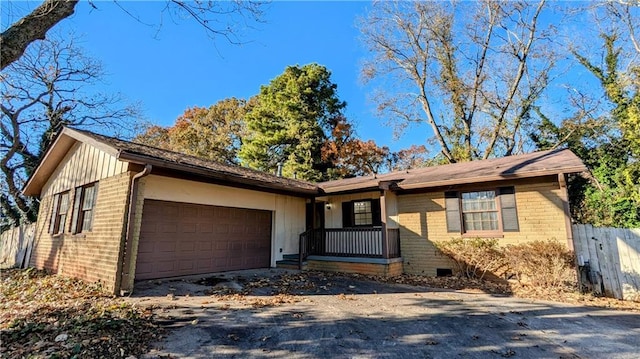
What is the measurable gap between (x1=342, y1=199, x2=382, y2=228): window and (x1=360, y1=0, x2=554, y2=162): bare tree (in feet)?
36.3

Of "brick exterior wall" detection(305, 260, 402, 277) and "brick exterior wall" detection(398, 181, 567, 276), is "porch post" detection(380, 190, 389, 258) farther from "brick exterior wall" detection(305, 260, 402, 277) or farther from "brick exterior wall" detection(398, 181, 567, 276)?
"brick exterior wall" detection(398, 181, 567, 276)

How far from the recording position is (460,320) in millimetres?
5363

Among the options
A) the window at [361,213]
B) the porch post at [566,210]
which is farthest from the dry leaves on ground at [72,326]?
the porch post at [566,210]

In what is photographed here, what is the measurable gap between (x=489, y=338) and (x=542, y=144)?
53.7 feet

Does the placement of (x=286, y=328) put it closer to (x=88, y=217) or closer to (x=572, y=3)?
(x=88, y=217)

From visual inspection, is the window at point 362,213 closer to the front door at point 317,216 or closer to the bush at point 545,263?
the front door at point 317,216

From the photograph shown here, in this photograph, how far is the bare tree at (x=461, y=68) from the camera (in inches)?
705

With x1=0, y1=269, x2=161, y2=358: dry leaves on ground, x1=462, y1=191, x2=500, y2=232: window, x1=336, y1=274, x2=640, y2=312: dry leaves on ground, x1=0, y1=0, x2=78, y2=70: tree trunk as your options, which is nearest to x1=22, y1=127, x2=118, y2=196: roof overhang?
x1=0, y1=0, x2=78, y2=70: tree trunk

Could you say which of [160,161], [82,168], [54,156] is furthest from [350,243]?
[54,156]

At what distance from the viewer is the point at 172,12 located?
5.55 m

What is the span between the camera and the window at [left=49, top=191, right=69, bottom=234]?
991 centimetres

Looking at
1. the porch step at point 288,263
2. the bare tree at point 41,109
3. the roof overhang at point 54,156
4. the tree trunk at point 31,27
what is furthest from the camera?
the bare tree at point 41,109

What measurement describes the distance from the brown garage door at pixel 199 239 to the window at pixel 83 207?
6.22ft

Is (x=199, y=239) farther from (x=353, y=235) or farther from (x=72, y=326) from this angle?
(x=353, y=235)
